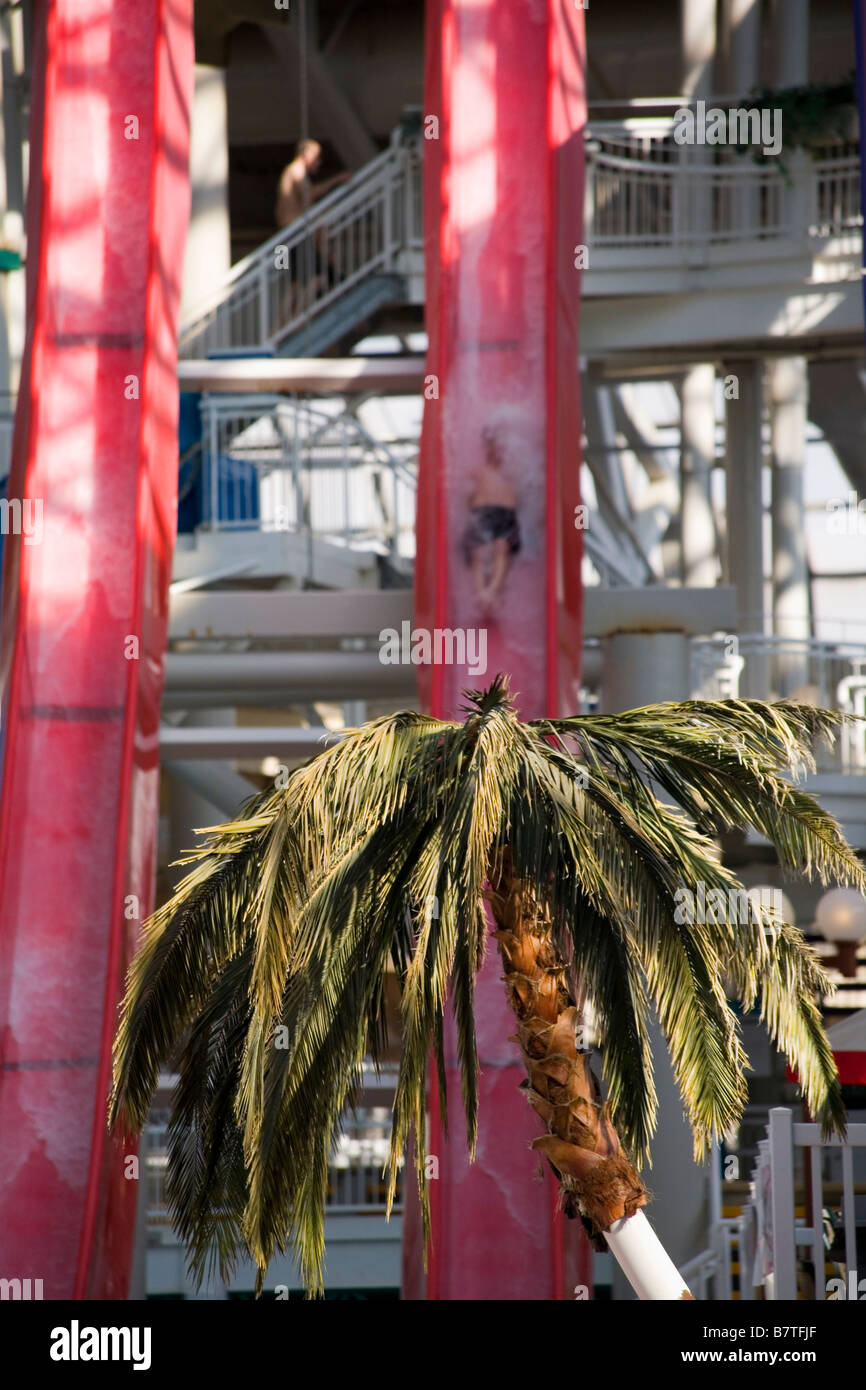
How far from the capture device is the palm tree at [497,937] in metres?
6.36

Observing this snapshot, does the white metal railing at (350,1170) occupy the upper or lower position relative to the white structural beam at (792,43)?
lower

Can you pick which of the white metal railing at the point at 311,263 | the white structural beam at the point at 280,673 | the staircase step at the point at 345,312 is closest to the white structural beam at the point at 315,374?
the white metal railing at the point at 311,263

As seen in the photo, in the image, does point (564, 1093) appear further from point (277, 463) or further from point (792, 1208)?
point (277, 463)

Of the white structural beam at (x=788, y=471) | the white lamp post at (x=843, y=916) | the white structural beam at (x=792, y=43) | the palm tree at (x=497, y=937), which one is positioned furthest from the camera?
the white structural beam at (x=788, y=471)

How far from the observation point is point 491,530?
11.2 metres

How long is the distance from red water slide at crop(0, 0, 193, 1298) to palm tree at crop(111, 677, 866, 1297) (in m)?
3.69

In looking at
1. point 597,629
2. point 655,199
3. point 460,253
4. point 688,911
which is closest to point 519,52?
point 460,253

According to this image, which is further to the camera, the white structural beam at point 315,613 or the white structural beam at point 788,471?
the white structural beam at point 788,471

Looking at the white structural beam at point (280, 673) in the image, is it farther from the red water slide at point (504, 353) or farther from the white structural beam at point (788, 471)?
the white structural beam at point (788, 471)

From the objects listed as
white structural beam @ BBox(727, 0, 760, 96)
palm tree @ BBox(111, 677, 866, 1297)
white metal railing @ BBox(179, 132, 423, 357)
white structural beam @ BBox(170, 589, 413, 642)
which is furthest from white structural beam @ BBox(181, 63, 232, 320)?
palm tree @ BBox(111, 677, 866, 1297)

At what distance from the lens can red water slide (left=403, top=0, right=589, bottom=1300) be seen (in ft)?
36.4

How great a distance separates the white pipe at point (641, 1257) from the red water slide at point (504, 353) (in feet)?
13.1

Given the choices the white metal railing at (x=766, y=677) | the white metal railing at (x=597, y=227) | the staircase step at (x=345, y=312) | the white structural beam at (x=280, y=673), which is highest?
the white metal railing at (x=597, y=227)

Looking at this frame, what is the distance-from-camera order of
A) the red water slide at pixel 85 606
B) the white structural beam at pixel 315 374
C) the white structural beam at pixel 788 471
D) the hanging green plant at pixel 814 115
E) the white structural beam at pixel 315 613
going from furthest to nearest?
the white structural beam at pixel 788 471 < the hanging green plant at pixel 814 115 < the white structural beam at pixel 315 613 < the white structural beam at pixel 315 374 < the red water slide at pixel 85 606
